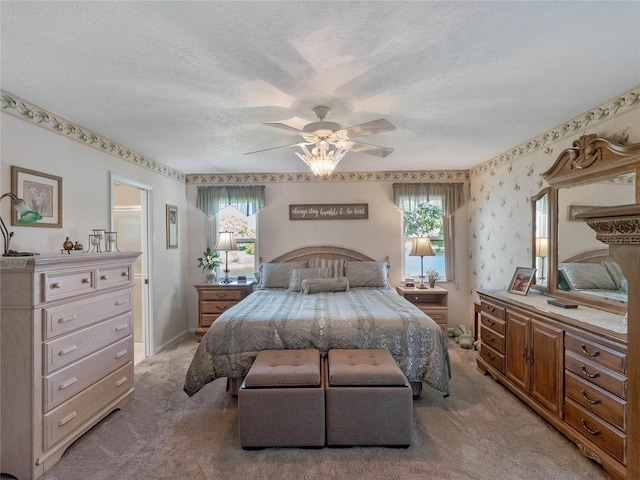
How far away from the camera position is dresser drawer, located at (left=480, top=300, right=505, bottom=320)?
309cm

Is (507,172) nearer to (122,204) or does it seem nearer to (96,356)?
(96,356)

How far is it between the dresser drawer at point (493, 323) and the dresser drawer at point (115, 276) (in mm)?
3440

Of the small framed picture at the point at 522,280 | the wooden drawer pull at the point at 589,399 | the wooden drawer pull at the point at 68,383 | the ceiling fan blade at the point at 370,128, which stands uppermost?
the ceiling fan blade at the point at 370,128

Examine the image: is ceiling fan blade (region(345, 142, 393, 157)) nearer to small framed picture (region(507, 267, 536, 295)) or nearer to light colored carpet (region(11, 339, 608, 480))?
small framed picture (region(507, 267, 536, 295))

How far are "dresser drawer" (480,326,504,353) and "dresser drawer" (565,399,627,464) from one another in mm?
851

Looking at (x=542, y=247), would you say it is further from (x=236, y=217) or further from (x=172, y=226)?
(x=172, y=226)

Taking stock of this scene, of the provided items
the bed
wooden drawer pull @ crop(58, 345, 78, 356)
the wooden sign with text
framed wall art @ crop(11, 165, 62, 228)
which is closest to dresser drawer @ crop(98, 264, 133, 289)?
wooden drawer pull @ crop(58, 345, 78, 356)

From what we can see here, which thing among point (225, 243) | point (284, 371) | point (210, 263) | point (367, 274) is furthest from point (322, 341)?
point (210, 263)

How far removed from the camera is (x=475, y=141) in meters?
3.54

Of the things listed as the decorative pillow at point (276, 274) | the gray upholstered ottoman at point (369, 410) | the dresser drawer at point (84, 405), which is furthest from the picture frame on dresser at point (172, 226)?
the gray upholstered ottoman at point (369, 410)

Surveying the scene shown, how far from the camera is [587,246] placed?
2.65 m

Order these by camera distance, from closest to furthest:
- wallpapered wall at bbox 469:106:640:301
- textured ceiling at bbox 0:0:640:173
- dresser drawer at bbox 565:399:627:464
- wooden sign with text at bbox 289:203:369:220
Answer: textured ceiling at bbox 0:0:640:173 → dresser drawer at bbox 565:399:627:464 → wallpapered wall at bbox 469:106:640:301 → wooden sign with text at bbox 289:203:369:220

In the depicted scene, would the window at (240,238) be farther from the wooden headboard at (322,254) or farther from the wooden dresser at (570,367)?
the wooden dresser at (570,367)

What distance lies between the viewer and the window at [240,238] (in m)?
5.17
